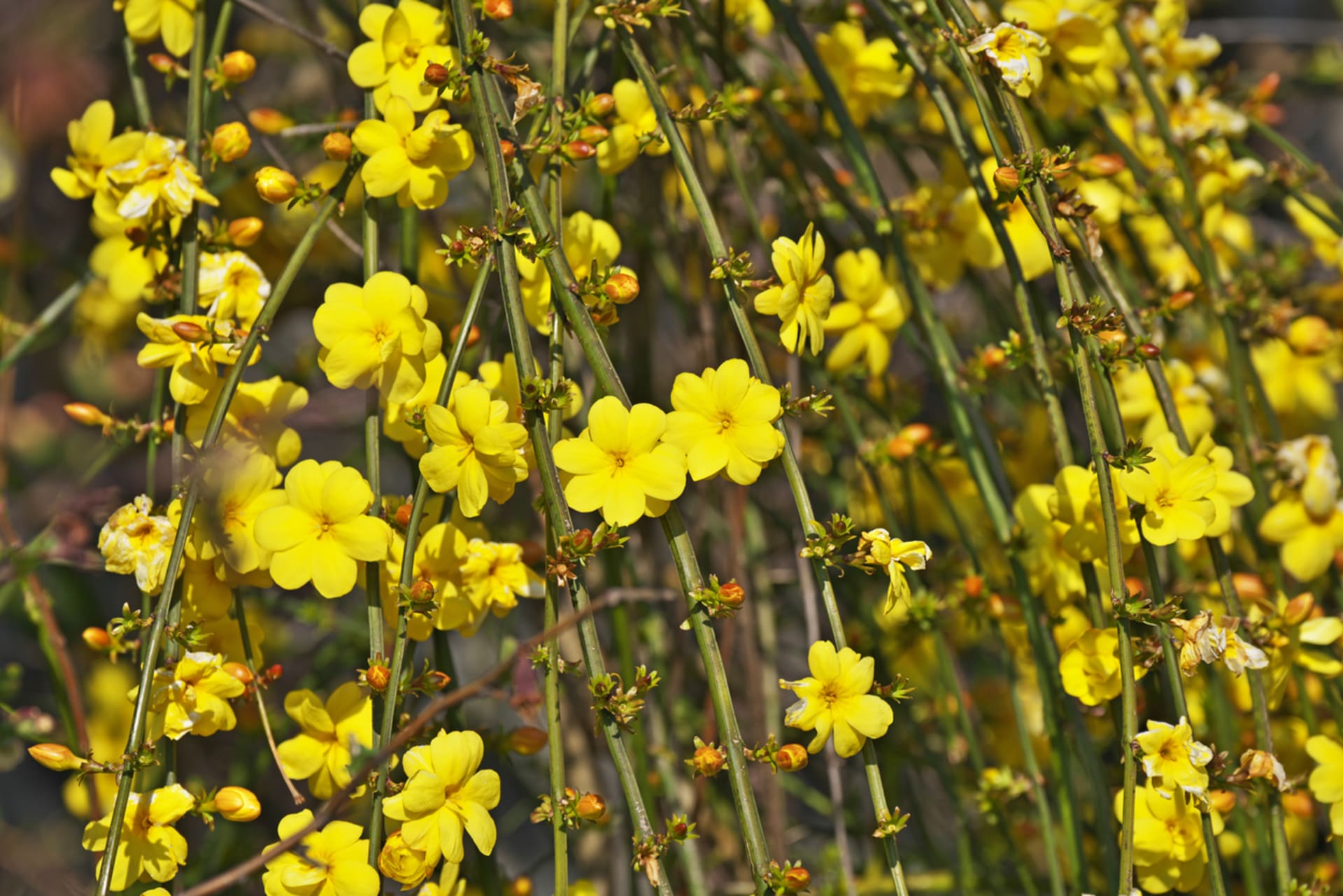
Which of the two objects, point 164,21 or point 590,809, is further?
point 164,21

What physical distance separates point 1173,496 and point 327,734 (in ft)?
2.90

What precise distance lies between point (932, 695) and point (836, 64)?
965 millimetres

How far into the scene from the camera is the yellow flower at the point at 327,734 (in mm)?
1085

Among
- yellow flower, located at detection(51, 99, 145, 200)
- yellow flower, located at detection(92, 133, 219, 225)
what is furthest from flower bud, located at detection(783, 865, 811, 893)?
yellow flower, located at detection(51, 99, 145, 200)

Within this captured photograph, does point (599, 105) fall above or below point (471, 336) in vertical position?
above

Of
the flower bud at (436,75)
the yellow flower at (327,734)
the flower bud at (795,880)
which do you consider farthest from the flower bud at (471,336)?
the flower bud at (795,880)

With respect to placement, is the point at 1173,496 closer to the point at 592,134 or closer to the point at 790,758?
the point at 790,758

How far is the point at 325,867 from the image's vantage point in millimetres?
962

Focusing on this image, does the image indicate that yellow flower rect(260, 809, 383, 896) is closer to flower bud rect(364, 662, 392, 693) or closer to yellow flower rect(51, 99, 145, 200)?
flower bud rect(364, 662, 392, 693)

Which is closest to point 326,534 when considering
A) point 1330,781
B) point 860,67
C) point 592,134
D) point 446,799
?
point 446,799

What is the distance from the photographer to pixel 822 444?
1.79m

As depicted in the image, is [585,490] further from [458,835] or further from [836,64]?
[836,64]

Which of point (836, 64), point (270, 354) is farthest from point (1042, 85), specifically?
point (270, 354)

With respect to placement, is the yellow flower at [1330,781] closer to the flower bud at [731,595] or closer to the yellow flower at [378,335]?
the flower bud at [731,595]
